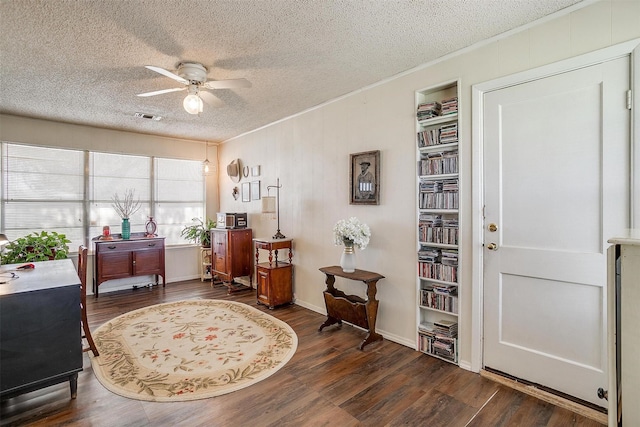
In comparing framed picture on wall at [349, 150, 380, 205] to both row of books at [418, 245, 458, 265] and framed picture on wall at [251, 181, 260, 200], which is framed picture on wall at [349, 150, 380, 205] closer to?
row of books at [418, 245, 458, 265]

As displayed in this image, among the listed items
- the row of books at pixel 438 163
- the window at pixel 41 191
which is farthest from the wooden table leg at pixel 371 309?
the window at pixel 41 191

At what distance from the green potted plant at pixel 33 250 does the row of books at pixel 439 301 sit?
432cm

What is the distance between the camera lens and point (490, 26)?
2.28m

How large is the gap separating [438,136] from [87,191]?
526 cm

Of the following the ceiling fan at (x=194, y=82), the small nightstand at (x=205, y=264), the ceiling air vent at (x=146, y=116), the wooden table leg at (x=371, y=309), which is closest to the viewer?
the ceiling fan at (x=194, y=82)

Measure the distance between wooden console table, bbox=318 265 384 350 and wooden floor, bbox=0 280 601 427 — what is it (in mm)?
341

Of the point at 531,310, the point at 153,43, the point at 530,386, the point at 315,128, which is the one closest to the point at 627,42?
the point at 531,310

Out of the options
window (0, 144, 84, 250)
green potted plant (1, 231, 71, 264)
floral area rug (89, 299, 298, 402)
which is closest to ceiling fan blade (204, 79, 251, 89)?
floral area rug (89, 299, 298, 402)

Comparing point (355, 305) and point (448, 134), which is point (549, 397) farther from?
point (448, 134)

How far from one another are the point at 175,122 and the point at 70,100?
4.25 ft

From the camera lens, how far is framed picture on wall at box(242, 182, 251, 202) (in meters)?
5.44

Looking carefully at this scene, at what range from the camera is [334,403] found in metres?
2.14

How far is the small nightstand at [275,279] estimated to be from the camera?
4129mm

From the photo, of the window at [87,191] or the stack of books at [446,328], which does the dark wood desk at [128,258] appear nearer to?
the window at [87,191]
